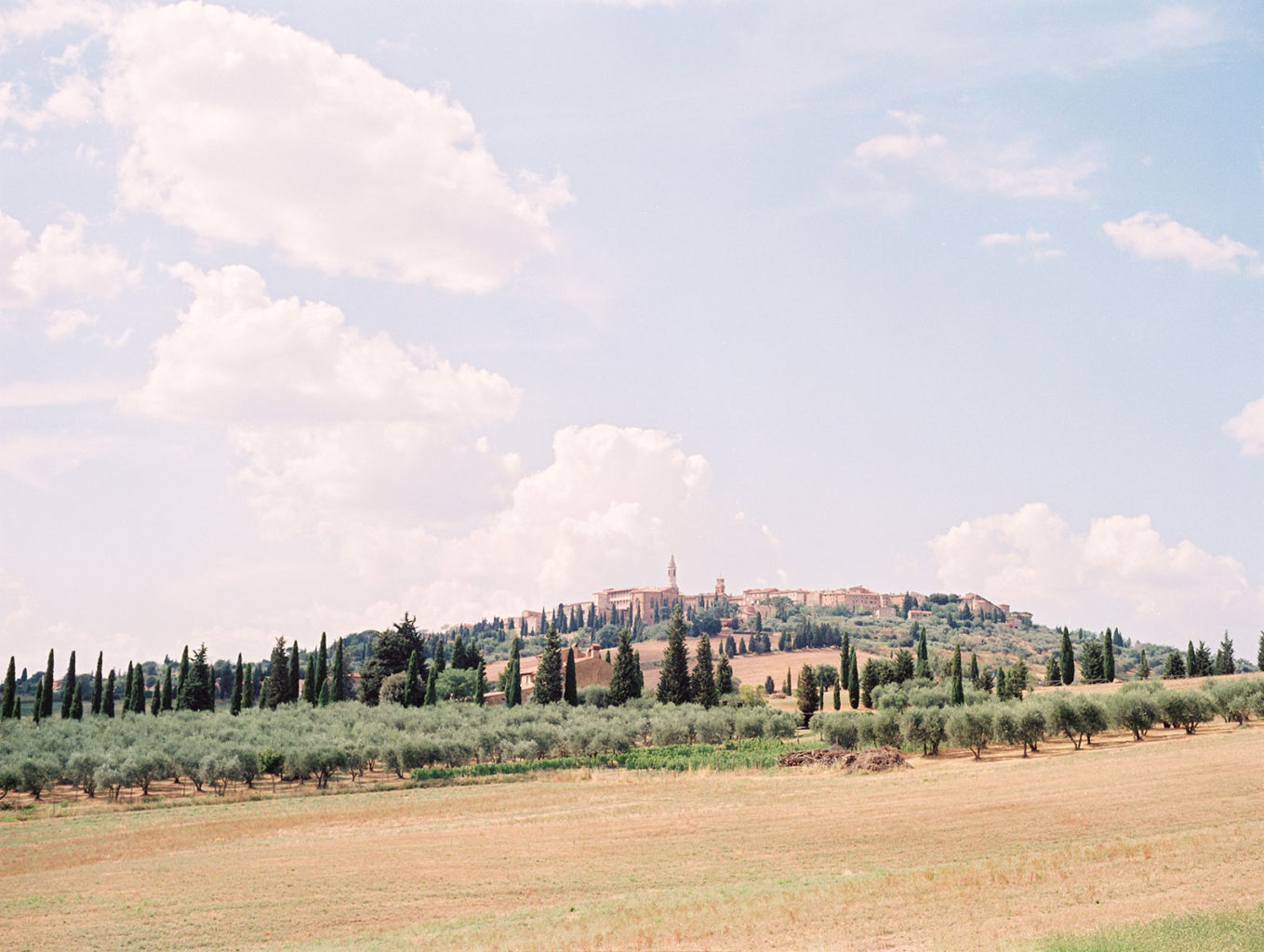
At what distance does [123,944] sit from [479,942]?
11.7 meters

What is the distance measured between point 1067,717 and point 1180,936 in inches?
2279

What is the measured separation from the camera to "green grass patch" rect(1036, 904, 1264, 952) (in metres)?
20.2

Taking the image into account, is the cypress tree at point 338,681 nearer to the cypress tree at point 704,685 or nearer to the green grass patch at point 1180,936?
the cypress tree at point 704,685

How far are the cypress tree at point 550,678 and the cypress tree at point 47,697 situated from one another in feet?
177

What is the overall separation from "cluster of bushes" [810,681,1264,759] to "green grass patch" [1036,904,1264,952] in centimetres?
5490

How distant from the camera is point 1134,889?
89.6 ft

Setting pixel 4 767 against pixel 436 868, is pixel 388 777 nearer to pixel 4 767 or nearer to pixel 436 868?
pixel 4 767

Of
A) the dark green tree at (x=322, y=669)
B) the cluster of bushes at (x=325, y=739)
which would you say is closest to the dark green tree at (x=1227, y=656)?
the cluster of bushes at (x=325, y=739)

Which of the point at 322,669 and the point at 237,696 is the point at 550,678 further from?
the point at 237,696

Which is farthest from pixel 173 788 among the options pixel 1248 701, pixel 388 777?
pixel 1248 701

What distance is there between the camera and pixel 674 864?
38.6m

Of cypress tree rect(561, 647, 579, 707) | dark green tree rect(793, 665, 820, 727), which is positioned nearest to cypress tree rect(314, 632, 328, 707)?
cypress tree rect(561, 647, 579, 707)

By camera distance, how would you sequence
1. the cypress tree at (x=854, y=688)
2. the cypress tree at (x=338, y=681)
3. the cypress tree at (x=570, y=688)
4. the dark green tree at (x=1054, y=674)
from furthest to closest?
1. the dark green tree at (x=1054, y=674)
2. the cypress tree at (x=854, y=688)
3. the cypress tree at (x=570, y=688)
4. the cypress tree at (x=338, y=681)

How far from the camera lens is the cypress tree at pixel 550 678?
11975 centimetres
